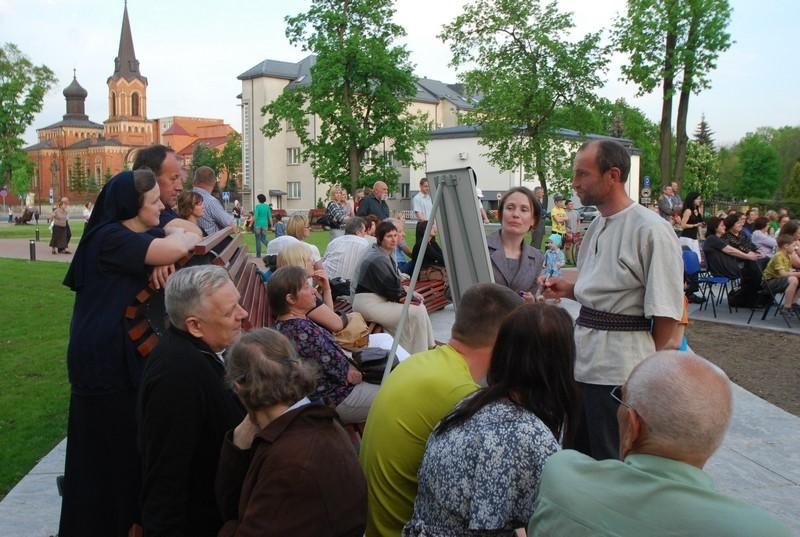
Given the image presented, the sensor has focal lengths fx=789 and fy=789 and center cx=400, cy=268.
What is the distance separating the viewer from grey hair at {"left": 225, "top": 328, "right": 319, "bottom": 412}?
281 cm

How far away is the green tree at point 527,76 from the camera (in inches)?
1145

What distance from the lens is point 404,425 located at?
3.15 m

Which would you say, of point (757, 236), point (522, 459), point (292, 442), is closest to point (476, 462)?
point (522, 459)

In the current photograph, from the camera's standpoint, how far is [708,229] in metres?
15.0

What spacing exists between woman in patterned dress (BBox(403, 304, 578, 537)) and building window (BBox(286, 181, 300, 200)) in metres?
76.2

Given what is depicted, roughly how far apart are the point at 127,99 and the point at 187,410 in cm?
15463

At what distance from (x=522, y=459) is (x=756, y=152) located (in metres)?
108

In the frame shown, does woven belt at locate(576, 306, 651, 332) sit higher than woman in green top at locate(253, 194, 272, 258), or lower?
higher

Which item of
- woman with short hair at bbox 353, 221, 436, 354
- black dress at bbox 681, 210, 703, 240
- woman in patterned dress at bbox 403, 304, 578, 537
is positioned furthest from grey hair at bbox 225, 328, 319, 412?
black dress at bbox 681, 210, 703, 240

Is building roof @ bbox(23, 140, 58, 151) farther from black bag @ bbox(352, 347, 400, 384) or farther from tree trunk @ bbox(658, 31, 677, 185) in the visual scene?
black bag @ bbox(352, 347, 400, 384)

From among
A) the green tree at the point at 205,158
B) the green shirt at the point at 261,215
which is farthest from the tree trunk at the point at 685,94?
the green tree at the point at 205,158

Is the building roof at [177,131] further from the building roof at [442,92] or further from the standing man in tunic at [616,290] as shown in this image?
the standing man in tunic at [616,290]

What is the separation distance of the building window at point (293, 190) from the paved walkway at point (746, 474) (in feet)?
235

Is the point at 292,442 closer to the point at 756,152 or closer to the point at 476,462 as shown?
the point at 476,462
